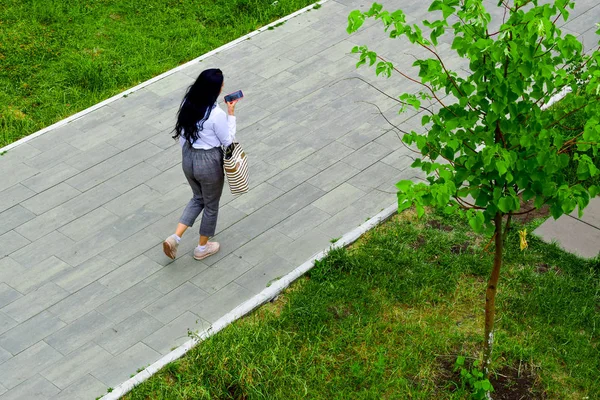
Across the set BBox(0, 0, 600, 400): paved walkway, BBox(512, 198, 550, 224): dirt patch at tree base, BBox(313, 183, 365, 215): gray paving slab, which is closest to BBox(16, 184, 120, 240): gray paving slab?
BBox(0, 0, 600, 400): paved walkway

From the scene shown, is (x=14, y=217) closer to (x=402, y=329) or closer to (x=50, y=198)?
(x=50, y=198)

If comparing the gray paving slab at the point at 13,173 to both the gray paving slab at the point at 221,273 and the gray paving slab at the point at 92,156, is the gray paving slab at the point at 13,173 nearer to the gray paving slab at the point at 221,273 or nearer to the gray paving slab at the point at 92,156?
the gray paving slab at the point at 92,156

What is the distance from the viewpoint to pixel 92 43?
40.8 feet

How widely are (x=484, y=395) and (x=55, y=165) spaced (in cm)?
562

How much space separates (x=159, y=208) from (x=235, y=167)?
1616mm

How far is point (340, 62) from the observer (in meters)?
11.9

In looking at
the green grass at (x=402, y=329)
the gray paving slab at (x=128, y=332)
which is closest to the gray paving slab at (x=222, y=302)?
the green grass at (x=402, y=329)

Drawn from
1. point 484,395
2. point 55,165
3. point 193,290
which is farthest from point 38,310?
point 484,395

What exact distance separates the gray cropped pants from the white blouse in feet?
0.22

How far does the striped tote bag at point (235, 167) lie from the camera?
7957 mm

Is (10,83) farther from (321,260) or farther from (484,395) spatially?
(484,395)

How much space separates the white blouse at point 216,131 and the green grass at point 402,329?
1.53m

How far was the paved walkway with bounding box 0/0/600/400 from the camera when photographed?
766 cm

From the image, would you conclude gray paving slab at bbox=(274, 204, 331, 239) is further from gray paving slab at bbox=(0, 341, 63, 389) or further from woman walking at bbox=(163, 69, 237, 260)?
gray paving slab at bbox=(0, 341, 63, 389)
